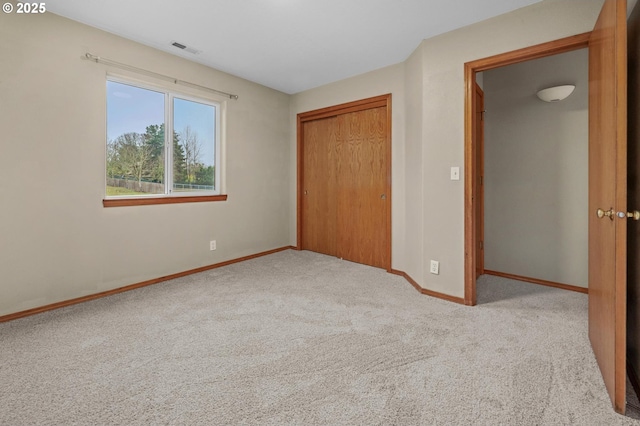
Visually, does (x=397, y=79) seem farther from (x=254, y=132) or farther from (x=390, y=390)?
(x=390, y=390)

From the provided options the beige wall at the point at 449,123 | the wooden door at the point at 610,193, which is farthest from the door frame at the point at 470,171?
the wooden door at the point at 610,193

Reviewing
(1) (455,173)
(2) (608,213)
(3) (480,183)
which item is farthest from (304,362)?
(3) (480,183)

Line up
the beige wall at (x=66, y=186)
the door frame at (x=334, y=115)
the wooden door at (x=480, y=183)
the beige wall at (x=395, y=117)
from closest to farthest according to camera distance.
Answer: the beige wall at (x=66, y=186)
the wooden door at (x=480, y=183)
the beige wall at (x=395, y=117)
the door frame at (x=334, y=115)

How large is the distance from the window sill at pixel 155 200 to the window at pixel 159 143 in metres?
0.09

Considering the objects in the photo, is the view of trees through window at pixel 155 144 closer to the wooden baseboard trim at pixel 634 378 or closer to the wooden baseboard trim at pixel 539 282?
the wooden baseboard trim at pixel 539 282

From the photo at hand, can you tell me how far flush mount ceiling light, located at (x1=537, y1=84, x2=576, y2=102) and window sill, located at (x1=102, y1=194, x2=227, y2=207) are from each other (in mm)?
3722

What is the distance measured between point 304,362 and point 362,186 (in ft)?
8.74

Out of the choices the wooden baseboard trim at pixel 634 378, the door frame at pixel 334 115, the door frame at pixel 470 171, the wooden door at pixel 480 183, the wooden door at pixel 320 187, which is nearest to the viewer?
the wooden baseboard trim at pixel 634 378

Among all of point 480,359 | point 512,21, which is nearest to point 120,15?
point 512,21

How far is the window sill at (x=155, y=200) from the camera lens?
2.89 m

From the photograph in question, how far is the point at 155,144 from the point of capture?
10.9 feet

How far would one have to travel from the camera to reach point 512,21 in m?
2.42

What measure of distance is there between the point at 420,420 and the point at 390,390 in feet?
0.70

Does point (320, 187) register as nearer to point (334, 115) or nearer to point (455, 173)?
point (334, 115)
